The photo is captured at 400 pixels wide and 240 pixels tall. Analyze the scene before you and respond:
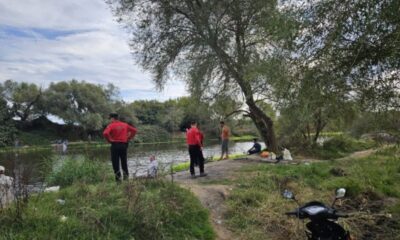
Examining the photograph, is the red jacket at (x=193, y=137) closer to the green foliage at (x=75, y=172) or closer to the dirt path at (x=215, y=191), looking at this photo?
the dirt path at (x=215, y=191)

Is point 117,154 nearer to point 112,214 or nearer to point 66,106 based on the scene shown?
point 112,214

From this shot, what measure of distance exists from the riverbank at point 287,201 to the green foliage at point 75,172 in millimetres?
2083

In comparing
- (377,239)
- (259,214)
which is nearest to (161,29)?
(259,214)

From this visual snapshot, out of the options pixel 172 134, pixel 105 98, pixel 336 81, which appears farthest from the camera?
pixel 172 134

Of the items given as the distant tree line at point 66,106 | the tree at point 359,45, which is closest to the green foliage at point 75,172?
the tree at point 359,45

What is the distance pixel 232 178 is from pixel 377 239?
458 cm

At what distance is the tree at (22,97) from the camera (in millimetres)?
59822

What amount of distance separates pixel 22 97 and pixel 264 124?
1912 inches

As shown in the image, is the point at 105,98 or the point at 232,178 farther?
the point at 105,98

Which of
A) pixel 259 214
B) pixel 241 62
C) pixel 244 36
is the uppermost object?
pixel 244 36

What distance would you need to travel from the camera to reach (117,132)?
10.3m

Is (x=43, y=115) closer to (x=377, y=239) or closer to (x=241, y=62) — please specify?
(x=241, y=62)

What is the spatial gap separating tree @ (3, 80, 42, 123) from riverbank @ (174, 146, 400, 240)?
52111mm

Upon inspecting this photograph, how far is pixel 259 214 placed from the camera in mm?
8633
